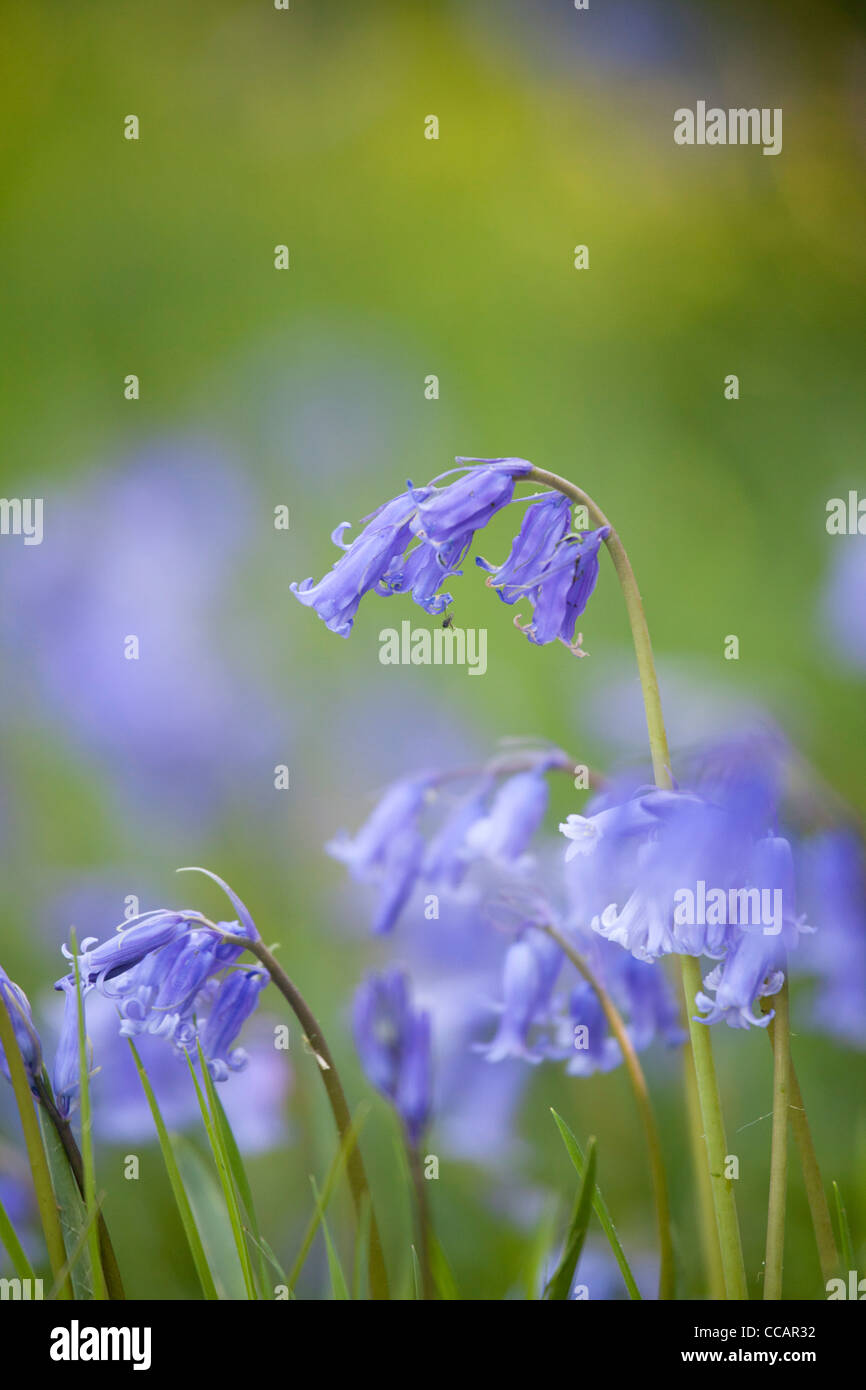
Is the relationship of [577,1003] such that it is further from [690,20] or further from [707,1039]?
[690,20]

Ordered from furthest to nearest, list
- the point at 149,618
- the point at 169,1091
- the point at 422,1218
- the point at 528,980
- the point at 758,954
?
the point at 149,618 → the point at 169,1091 → the point at 528,980 → the point at 422,1218 → the point at 758,954

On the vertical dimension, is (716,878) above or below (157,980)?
above

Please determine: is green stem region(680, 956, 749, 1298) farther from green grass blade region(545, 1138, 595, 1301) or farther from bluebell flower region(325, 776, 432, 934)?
bluebell flower region(325, 776, 432, 934)

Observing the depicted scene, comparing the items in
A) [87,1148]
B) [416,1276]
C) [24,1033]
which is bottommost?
[416,1276]

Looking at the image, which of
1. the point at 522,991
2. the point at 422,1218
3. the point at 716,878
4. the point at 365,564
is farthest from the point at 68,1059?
the point at 716,878

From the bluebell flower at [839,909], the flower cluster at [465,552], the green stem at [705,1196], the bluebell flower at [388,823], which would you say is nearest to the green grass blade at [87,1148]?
the bluebell flower at [388,823]

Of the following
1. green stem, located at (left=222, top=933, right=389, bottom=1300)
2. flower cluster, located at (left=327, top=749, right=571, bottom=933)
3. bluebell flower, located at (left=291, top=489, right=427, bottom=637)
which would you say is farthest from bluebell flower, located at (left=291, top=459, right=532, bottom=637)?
green stem, located at (left=222, top=933, right=389, bottom=1300)

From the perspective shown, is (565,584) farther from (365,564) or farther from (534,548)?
(365,564)
